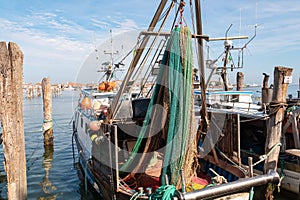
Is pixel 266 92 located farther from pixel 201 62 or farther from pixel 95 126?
pixel 95 126

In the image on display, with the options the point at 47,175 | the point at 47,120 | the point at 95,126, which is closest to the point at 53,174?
the point at 47,175

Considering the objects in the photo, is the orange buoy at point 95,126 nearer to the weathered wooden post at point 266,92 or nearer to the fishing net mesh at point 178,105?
the fishing net mesh at point 178,105

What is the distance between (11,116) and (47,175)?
679cm

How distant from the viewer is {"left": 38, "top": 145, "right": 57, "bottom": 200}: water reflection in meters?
10.0

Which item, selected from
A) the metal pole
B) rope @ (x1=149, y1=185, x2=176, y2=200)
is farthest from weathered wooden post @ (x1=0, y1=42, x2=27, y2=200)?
the metal pole

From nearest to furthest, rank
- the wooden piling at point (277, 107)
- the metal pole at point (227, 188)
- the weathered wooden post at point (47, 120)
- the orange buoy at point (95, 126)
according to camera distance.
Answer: the metal pole at point (227, 188) < the wooden piling at point (277, 107) < the orange buoy at point (95, 126) < the weathered wooden post at point (47, 120)

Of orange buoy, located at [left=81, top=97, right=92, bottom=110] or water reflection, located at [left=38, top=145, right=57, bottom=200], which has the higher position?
orange buoy, located at [left=81, top=97, right=92, bottom=110]

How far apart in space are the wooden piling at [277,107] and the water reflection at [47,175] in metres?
7.61

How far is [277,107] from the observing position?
767 cm

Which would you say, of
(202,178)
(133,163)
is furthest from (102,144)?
(202,178)

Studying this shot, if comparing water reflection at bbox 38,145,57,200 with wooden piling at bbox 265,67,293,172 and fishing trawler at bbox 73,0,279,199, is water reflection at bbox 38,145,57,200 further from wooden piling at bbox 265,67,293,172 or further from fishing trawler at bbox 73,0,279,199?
wooden piling at bbox 265,67,293,172

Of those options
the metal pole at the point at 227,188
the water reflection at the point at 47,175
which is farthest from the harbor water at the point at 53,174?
the metal pole at the point at 227,188

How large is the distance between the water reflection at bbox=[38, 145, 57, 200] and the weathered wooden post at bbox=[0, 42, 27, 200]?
4.04 metres

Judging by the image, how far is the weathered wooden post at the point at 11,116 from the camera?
6082 millimetres
